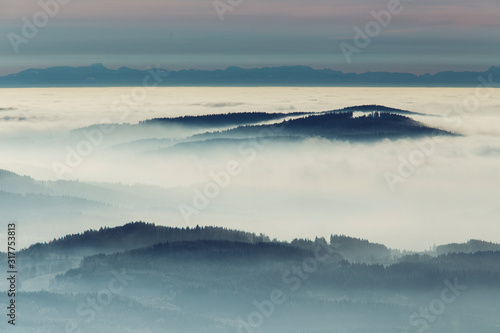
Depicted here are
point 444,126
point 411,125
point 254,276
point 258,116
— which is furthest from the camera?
point 444,126

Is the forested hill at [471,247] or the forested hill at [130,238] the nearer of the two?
the forested hill at [130,238]

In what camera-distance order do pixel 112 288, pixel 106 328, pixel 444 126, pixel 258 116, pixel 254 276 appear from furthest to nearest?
1. pixel 444 126
2. pixel 258 116
3. pixel 112 288
4. pixel 254 276
5. pixel 106 328

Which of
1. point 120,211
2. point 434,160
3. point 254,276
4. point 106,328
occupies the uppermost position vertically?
point 434,160

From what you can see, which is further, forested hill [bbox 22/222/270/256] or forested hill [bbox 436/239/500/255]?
forested hill [bbox 436/239/500/255]

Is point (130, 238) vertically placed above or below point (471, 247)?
above

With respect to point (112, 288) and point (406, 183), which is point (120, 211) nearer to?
point (112, 288)

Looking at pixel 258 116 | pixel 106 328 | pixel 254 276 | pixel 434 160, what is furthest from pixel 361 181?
pixel 106 328

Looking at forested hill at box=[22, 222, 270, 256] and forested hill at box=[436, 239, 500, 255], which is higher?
forested hill at box=[22, 222, 270, 256]

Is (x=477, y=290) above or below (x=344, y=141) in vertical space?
below

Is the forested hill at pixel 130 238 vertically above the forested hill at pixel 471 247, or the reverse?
the forested hill at pixel 130 238

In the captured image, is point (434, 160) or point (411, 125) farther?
point (434, 160)

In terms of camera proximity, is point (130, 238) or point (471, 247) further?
point (471, 247)
